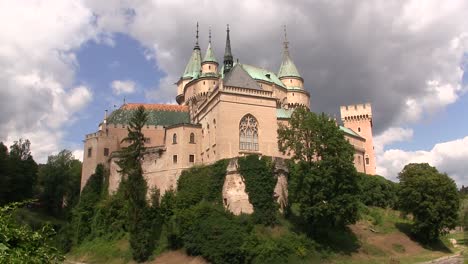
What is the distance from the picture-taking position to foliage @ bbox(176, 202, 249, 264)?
140 ft

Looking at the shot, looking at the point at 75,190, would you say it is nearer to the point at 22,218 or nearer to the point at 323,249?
the point at 22,218

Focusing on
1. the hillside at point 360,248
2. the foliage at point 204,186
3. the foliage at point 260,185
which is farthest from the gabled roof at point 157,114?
the foliage at point 260,185

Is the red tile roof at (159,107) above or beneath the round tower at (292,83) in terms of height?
beneath

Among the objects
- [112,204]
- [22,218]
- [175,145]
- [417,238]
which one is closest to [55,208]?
[22,218]

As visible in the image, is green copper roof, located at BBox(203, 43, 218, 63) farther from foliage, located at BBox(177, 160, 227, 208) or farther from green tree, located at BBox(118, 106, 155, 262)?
foliage, located at BBox(177, 160, 227, 208)

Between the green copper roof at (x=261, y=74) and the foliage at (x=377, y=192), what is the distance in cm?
2310

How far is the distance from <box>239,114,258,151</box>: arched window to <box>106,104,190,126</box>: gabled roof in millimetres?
17638

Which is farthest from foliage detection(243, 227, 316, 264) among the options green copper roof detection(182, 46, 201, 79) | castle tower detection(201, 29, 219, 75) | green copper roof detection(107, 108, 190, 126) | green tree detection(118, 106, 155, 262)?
green copper roof detection(182, 46, 201, 79)

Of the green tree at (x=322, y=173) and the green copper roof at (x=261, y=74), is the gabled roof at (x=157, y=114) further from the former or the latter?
the green tree at (x=322, y=173)

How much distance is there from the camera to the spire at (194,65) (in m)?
85.0

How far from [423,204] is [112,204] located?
39.1 meters

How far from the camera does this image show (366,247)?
49594 mm

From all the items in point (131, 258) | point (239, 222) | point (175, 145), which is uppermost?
point (175, 145)

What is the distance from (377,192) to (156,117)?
36.9 metres
